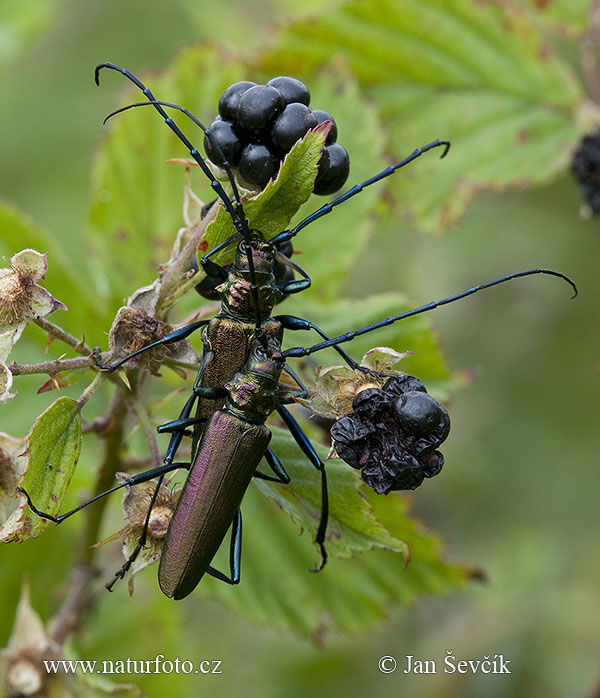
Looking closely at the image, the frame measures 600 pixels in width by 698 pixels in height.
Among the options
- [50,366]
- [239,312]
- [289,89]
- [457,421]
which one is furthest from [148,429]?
[457,421]

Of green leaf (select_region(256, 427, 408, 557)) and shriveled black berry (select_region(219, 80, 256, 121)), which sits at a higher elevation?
shriveled black berry (select_region(219, 80, 256, 121))

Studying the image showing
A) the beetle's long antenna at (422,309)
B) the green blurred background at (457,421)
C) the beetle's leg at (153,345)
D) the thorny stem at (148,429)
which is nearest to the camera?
the beetle's leg at (153,345)

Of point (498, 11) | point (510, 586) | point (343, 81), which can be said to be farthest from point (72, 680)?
point (498, 11)

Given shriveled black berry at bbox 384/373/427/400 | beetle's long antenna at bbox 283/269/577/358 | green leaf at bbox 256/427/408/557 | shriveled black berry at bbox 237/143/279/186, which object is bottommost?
green leaf at bbox 256/427/408/557

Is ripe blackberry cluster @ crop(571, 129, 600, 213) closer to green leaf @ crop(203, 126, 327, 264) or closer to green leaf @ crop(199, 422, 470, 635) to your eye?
green leaf @ crop(199, 422, 470, 635)

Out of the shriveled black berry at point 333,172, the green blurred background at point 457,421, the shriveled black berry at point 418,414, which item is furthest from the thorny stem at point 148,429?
the green blurred background at point 457,421

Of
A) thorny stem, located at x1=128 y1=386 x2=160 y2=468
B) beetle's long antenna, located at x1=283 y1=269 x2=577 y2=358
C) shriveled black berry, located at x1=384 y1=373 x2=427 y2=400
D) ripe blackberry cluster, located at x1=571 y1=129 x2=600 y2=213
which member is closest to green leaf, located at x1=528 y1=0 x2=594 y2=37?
ripe blackberry cluster, located at x1=571 y1=129 x2=600 y2=213

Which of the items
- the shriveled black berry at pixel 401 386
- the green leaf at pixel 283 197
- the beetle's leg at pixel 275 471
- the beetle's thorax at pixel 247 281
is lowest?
the beetle's leg at pixel 275 471

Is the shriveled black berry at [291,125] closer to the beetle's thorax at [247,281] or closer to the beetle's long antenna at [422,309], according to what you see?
the beetle's thorax at [247,281]
